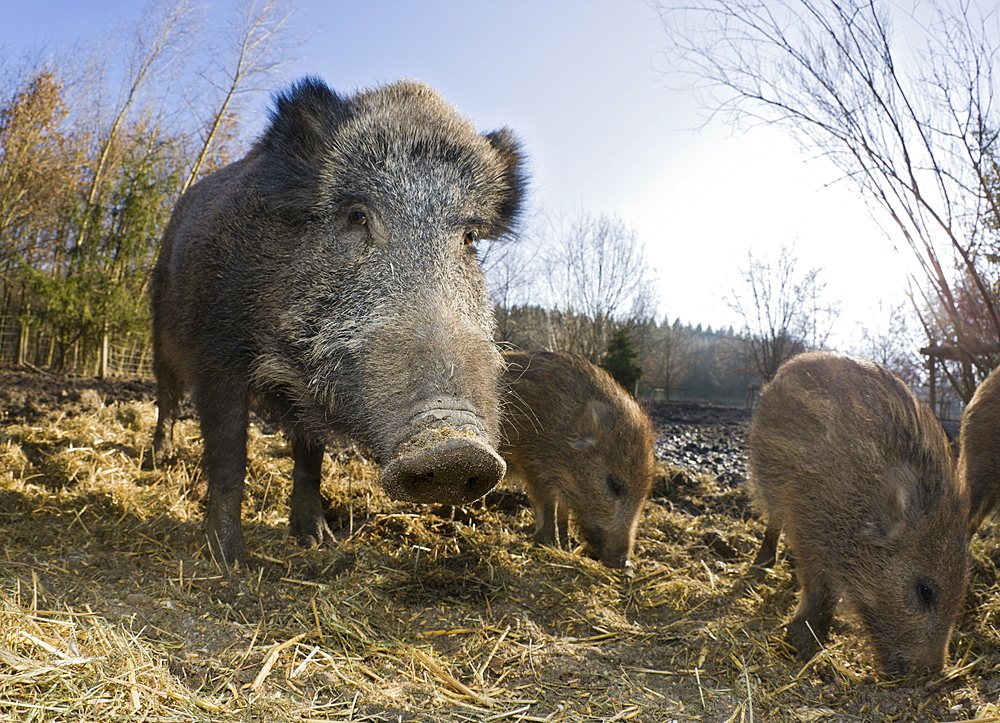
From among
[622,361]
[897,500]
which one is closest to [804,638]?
[897,500]

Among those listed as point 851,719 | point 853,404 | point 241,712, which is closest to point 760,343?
point 853,404

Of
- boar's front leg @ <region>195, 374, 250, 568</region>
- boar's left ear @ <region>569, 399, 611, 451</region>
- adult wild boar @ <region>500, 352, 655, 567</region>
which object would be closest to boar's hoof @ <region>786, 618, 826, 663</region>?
adult wild boar @ <region>500, 352, 655, 567</region>

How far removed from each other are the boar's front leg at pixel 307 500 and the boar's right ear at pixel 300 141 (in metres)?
1.45

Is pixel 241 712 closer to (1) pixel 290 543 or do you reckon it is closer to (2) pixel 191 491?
(1) pixel 290 543

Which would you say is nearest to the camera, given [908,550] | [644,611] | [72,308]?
[908,550]

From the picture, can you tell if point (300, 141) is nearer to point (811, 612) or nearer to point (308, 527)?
point (308, 527)

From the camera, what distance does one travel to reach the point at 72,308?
14062 mm

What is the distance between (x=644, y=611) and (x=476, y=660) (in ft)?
4.05

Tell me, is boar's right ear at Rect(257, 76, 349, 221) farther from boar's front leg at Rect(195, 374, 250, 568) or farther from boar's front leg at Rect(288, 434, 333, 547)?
boar's front leg at Rect(288, 434, 333, 547)

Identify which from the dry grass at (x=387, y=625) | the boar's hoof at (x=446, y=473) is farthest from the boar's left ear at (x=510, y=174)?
the dry grass at (x=387, y=625)

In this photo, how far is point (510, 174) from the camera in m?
3.52

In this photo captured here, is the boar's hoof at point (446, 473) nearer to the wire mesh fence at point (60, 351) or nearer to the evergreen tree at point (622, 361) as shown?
the wire mesh fence at point (60, 351)

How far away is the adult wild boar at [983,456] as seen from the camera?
4.26m

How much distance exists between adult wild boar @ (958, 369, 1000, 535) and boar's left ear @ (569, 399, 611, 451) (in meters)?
2.37
